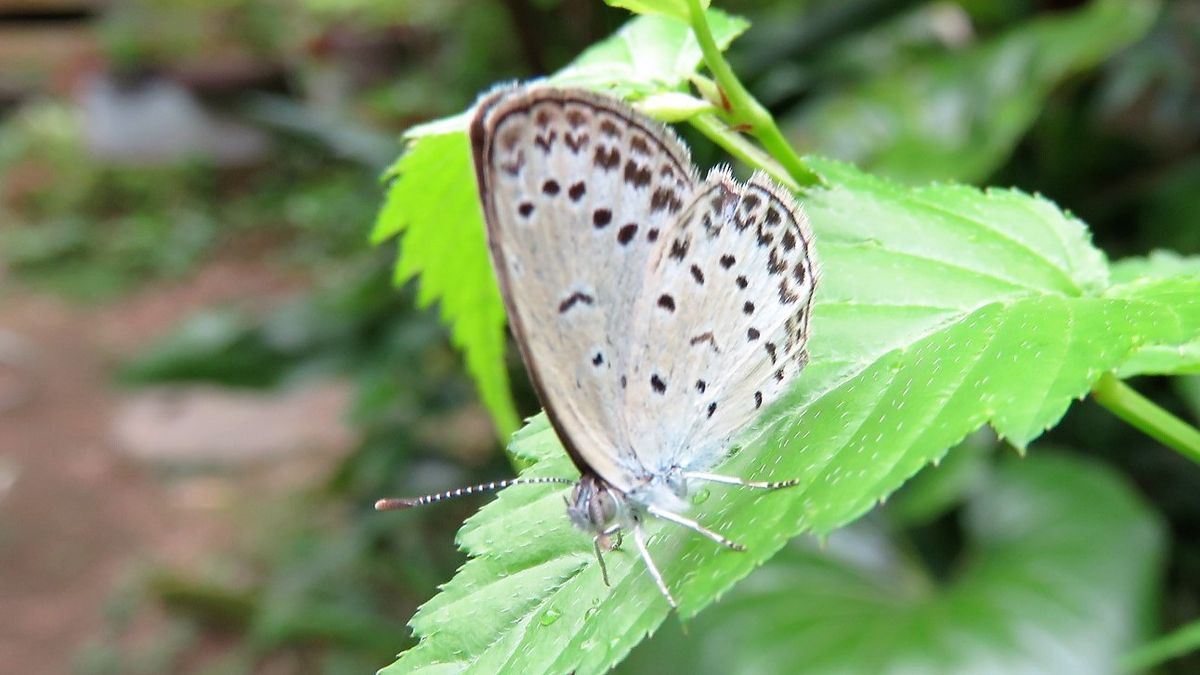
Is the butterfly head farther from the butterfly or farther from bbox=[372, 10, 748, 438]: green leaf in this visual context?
bbox=[372, 10, 748, 438]: green leaf

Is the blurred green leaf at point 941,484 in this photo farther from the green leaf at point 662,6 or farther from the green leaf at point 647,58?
the green leaf at point 662,6

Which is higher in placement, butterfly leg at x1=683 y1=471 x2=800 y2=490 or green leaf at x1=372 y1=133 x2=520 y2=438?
green leaf at x1=372 y1=133 x2=520 y2=438

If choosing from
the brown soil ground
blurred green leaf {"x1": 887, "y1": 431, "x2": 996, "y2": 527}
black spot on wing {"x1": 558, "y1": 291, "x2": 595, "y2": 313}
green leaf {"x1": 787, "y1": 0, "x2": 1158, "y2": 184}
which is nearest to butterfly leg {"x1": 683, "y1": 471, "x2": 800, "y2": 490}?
black spot on wing {"x1": 558, "y1": 291, "x2": 595, "y2": 313}

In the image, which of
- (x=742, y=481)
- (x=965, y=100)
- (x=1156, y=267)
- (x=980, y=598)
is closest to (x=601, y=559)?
(x=742, y=481)

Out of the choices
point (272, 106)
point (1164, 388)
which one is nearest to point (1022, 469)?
point (1164, 388)

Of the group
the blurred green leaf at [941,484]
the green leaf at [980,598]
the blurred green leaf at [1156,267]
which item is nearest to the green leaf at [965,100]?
the blurred green leaf at [941,484]

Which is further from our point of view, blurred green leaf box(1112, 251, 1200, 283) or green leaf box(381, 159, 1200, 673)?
blurred green leaf box(1112, 251, 1200, 283)
